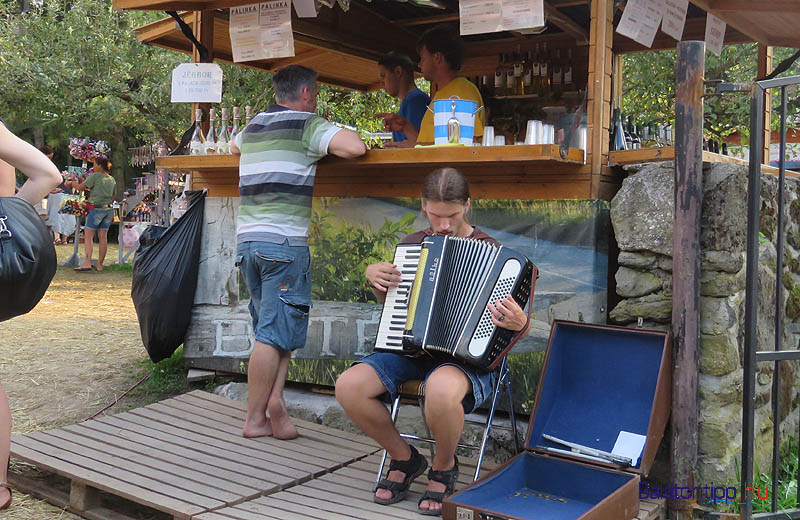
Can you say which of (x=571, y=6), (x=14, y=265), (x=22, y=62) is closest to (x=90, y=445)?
(x=14, y=265)

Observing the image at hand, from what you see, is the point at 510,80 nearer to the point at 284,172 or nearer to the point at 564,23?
the point at 564,23

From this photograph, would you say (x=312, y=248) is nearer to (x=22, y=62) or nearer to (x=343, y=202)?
(x=343, y=202)

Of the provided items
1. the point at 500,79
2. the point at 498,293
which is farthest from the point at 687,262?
the point at 500,79

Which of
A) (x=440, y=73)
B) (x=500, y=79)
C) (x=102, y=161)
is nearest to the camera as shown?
(x=440, y=73)

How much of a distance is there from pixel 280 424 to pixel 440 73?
7.69 feet

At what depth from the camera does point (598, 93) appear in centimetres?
384

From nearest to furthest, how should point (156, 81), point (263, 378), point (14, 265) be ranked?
point (14, 265)
point (263, 378)
point (156, 81)

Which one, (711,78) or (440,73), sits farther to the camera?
(711,78)

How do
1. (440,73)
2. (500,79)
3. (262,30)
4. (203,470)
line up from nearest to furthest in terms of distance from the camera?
(203,470), (262,30), (440,73), (500,79)

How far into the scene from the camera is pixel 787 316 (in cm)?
436

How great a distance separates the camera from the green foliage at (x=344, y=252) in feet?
14.7

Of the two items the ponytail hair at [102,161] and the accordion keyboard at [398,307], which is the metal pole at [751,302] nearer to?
the accordion keyboard at [398,307]

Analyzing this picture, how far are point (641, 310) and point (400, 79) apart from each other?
2.52 m

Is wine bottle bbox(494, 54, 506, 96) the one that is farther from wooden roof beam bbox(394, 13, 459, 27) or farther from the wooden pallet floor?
the wooden pallet floor
